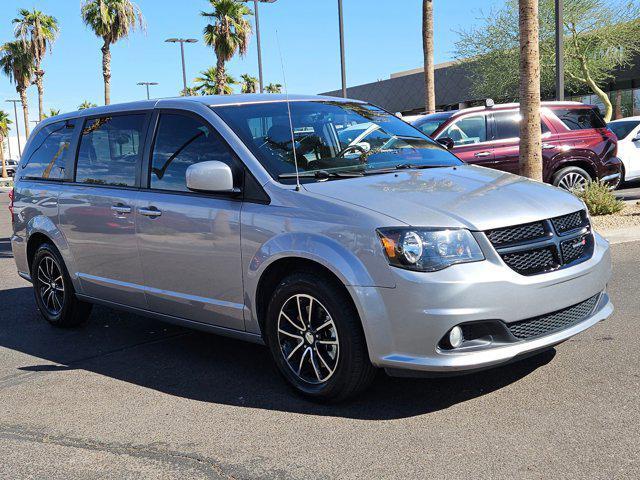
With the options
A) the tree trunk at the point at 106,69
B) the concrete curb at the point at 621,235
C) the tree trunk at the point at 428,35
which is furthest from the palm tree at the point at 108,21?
the concrete curb at the point at 621,235

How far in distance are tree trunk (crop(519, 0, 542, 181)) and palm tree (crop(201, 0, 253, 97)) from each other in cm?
2594

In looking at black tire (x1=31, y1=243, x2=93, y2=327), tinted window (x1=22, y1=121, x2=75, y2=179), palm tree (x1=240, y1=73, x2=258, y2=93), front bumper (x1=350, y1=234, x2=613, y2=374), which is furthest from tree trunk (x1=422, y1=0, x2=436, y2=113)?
palm tree (x1=240, y1=73, x2=258, y2=93)

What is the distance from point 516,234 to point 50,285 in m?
4.36

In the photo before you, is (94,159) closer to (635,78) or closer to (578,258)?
(578,258)

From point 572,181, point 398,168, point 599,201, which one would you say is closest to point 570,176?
point 572,181

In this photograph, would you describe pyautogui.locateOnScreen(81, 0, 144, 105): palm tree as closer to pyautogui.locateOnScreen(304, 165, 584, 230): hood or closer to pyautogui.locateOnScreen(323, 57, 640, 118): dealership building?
pyautogui.locateOnScreen(323, 57, 640, 118): dealership building

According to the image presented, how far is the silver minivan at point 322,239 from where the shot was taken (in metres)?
3.86

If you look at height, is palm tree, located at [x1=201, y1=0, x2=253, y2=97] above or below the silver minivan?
above

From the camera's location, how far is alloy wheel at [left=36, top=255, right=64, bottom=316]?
256 inches

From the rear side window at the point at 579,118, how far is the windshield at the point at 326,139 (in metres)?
7.09

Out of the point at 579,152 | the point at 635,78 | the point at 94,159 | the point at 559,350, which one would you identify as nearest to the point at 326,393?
the point at 559,350

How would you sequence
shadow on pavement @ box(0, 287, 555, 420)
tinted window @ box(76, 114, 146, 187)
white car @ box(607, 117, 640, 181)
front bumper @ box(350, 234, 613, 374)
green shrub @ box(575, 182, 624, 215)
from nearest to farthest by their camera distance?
front bumper @ box(350, 234, 613, 374)
shadow on pavement @ box(0, 287, 555, 420)
tinted window @ box(76, 114, 146, 187)
green shrub @ box(575, 182, 624, 215)
white car @ box(607, 117, 640, 181)

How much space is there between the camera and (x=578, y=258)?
4316mm

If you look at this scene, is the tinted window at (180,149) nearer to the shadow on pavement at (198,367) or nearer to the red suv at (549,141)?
the shadow on pavement at (198,367)
